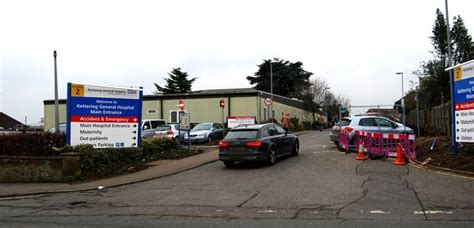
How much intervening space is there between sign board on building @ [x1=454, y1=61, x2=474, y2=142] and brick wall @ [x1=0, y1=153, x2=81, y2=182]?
11964mm

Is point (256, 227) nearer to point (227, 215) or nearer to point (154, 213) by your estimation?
point (227, 215)

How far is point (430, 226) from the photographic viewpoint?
7445 mm

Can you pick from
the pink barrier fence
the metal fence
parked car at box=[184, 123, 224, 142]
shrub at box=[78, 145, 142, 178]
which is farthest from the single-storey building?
shrub at box=[78, 145, 142, 178]

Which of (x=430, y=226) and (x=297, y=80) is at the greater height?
(x=297, y=80)

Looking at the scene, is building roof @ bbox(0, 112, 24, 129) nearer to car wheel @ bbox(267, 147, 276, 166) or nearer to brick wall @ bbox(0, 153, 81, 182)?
brick wall @ bbox(0, 153, 81, 182)

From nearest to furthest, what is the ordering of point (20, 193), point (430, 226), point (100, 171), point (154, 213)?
1. point (430, 226)
2. point (154, 213)
3. point (20, 193)
4. point (100, 171)

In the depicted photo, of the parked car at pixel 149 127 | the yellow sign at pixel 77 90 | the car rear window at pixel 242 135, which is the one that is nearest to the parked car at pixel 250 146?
the car rear window at pixel 242 135

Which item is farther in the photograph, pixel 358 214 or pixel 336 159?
pixel 336 159

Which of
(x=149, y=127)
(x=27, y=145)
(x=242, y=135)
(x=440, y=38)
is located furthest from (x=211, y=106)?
(x=27, y=145)

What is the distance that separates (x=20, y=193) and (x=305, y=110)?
57.8 metres

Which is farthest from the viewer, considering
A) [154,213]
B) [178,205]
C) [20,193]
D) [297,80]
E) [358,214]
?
[297,80]

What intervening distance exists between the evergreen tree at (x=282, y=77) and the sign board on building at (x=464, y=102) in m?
59.4

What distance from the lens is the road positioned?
8.36 metres

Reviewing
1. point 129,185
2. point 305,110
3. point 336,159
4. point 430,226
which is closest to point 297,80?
point 305,110
